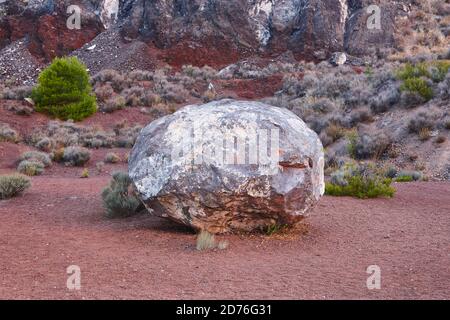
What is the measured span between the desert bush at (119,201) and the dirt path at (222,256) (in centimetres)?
23

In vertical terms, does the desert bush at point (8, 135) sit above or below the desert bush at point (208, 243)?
below

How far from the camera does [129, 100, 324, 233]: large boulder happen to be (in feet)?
24.5

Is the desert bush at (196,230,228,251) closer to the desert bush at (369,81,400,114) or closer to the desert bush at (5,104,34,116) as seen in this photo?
the desert bush at (369,81,400,114)

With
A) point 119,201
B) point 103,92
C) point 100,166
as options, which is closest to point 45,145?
point 100,166

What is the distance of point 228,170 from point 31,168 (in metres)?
9.22

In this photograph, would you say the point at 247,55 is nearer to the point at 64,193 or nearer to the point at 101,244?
the point at 64,193

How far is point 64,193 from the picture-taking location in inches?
437

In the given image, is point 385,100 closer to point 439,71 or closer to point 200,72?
point 439,71

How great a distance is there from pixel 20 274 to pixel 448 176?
37.9 feet

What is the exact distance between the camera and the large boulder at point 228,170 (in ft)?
24.5

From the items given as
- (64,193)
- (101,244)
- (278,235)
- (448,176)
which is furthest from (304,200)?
(448,176)

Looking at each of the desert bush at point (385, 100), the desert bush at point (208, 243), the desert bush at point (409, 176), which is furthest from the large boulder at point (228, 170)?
the desert bush at point (385, 100)

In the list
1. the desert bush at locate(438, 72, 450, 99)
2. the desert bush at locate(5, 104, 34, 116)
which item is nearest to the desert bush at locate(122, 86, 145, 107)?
the desert bush at locate(5, 104, 34, 116)

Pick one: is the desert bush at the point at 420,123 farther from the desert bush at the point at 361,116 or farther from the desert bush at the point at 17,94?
the desert bush at the point at 17,94
